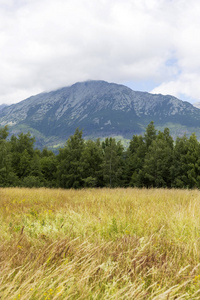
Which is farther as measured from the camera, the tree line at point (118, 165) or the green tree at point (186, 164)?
the tree line at point (118, 165)

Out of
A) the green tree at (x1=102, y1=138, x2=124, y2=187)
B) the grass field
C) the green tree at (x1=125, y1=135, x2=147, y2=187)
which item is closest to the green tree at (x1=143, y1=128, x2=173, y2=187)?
the green tree at (x1=125, y1=135, x2=147, y2=187)

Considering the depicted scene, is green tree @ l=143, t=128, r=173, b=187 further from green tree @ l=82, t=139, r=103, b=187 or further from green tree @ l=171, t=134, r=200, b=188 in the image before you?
green tree @ l=82, t=139, r=103, b=187

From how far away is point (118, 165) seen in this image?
48312 millimetres

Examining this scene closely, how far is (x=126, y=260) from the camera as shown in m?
2.33

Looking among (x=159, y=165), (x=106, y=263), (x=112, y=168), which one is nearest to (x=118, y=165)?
(x=112, y=168)

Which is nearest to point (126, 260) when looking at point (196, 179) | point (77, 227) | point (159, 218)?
point (77, 227)

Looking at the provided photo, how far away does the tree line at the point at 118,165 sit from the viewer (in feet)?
125

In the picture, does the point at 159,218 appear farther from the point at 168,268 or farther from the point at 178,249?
the point at 168,268

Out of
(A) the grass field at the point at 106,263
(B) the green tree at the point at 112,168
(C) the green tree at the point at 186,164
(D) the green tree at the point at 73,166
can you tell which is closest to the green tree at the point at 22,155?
(D) the green tree at the point at 73,166

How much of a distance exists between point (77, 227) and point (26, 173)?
51168 mm

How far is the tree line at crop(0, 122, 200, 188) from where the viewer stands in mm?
38125

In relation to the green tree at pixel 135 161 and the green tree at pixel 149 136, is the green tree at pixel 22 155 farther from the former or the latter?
the green tree at pixel 149 136

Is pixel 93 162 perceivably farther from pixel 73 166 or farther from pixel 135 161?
pixel 135 161

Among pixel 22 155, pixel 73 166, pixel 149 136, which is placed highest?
pixel 149 136
